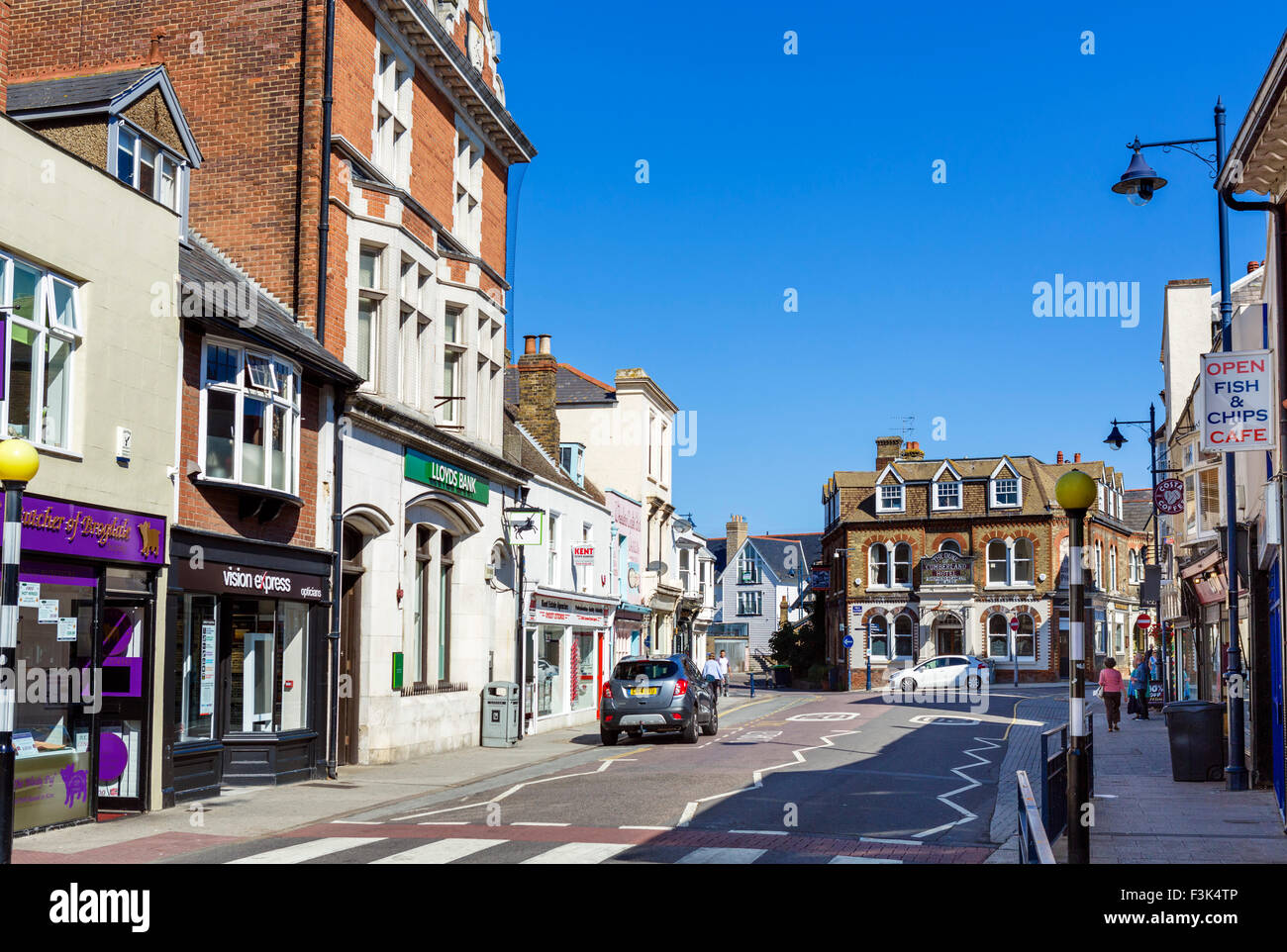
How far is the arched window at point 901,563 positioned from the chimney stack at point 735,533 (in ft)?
102

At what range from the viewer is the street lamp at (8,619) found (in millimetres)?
9547

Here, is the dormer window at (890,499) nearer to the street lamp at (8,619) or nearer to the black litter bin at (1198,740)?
the black litter bin at (1198,740)

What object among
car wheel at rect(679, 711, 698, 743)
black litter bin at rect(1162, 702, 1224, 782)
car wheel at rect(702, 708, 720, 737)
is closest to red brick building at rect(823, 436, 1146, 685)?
car wheel at rect(702, 708, 720, 737)

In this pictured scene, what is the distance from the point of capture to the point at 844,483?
216ft

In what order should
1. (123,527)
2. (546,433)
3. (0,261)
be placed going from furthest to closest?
(546,433), (123,527), (0,261)

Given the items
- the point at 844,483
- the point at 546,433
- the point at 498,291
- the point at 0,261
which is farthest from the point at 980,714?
the point at 844,483

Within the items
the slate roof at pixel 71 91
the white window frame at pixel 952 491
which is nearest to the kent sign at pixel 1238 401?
the slate roof at pixel 71 91

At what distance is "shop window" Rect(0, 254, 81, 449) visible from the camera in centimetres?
1318

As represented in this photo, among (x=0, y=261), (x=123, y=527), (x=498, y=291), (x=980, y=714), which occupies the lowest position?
(x=980, y=714)

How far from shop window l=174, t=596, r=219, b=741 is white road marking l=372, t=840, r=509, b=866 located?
5.49 m
